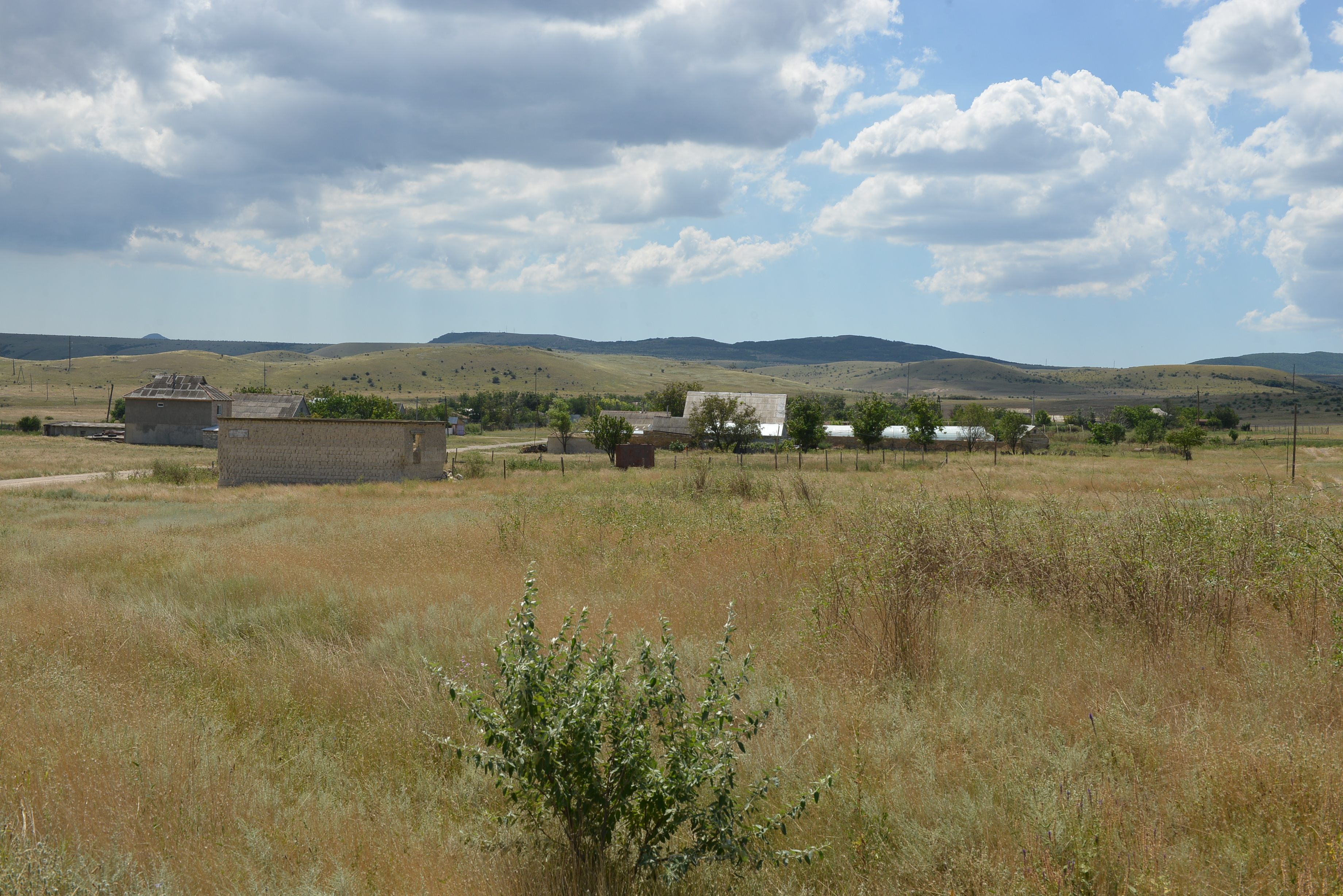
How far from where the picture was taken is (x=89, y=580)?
10938 millimetres

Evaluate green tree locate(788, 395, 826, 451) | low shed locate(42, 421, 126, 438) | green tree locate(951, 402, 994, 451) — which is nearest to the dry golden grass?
low shed locate(42, 421, 126, 438)

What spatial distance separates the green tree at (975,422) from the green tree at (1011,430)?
130cm

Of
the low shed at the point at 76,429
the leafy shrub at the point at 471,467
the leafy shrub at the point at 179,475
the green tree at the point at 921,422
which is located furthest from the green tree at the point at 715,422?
the low shed at the point at 76,429

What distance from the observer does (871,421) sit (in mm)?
62406

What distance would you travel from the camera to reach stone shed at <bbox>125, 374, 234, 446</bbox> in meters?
73.9

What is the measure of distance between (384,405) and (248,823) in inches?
3245

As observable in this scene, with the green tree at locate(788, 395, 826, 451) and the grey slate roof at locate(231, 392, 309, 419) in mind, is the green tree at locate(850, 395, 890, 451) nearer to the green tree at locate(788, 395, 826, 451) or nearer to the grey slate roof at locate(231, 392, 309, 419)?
the green tree at locate(788, 395, 826, 451)

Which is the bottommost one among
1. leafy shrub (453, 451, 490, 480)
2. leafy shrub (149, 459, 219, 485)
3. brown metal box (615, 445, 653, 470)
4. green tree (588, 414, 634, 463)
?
leafy shrub (149, 459, 219, 485)

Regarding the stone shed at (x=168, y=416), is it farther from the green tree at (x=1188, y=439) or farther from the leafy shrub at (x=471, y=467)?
the green tree at (x=1188, y=439)

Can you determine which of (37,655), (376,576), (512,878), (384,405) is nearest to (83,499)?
(376,576)

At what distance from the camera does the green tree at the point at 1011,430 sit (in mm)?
71875

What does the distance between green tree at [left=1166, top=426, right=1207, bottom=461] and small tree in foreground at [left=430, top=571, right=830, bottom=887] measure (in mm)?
63241

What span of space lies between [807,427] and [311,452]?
38424mm

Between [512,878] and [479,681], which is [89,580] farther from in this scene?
[512,878]
